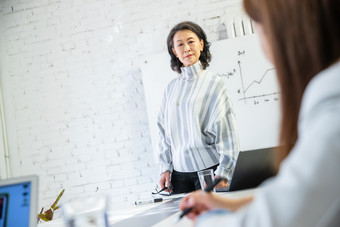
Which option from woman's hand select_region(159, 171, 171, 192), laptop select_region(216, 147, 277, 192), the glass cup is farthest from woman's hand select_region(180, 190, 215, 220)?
woman's hand select_region(159, 171, 171, 192)

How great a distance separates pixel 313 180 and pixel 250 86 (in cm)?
333

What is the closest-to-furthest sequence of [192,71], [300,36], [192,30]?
[300,36]
[192,71]
[192,30]

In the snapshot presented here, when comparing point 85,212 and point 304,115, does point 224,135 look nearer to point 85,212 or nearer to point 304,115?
point 85,212

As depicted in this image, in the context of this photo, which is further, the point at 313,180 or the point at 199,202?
the point at 199,202

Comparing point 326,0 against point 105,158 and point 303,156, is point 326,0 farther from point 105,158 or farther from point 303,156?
point 105,158

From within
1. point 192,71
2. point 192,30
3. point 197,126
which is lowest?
point 197,126

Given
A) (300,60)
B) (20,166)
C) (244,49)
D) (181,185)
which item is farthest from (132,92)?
(300,60)

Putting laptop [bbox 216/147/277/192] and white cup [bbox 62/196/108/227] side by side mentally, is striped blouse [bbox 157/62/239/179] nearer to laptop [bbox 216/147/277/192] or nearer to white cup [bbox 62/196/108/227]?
laptop [bbox 216/147/277/192]

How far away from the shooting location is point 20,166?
4.29 m

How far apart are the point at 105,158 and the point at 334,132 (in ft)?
12.6

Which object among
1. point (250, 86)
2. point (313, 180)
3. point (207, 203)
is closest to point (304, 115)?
point (313, 180)

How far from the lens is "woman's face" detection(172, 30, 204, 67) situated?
2.51 metres

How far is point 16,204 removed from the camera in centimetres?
104

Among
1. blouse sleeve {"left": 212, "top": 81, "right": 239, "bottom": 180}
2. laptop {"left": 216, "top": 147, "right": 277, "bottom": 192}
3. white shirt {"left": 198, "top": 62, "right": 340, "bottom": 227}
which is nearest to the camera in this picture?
white shirt {"left": 198, "top": 62, "right": 340, "bottom": 227}
